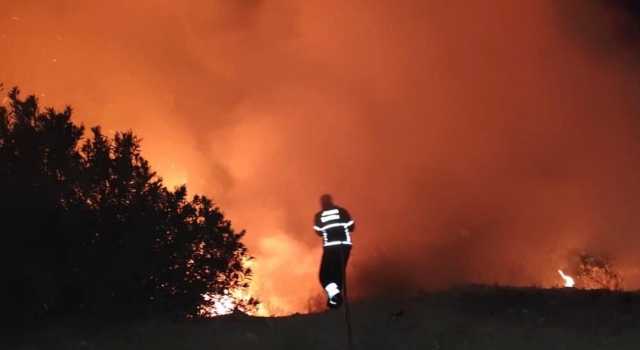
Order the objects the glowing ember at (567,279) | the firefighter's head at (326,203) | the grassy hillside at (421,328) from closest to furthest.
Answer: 1. the grassy hillside at (421,328)
2. the firefighter's head at (326,203)
3. the glowing ember at (567,279)

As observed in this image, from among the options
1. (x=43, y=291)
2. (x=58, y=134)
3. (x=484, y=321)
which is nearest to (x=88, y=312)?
(x=43, y=291)

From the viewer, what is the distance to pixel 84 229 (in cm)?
1098

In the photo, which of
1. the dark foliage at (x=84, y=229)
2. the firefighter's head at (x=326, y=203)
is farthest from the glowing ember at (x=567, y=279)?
the dark foliage at (x=84, y=229)

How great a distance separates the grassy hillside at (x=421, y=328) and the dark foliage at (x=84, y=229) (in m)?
0.66

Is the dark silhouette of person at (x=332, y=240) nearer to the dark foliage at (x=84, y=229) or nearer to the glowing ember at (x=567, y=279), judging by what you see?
the dark foliage at (x=84, y=229)

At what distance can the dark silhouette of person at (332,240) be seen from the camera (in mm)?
10656

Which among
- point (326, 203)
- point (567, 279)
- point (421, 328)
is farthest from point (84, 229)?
point (567, 279)

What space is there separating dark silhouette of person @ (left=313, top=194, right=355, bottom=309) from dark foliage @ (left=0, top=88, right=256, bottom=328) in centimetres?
181

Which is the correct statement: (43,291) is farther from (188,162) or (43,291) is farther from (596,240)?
(596,240)

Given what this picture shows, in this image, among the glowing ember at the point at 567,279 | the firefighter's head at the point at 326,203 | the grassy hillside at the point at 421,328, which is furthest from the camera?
the glowing ember at the point at 567,279

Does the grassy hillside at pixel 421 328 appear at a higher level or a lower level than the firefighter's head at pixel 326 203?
lower

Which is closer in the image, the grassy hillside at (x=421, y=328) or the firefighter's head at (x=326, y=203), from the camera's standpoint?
the grassy hillside at (x=421, y=328)

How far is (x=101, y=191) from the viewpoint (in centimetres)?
1119

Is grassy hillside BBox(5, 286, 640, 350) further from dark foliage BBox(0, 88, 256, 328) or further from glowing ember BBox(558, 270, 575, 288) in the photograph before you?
glowing ember BBox(558, 270, 575, 288)
